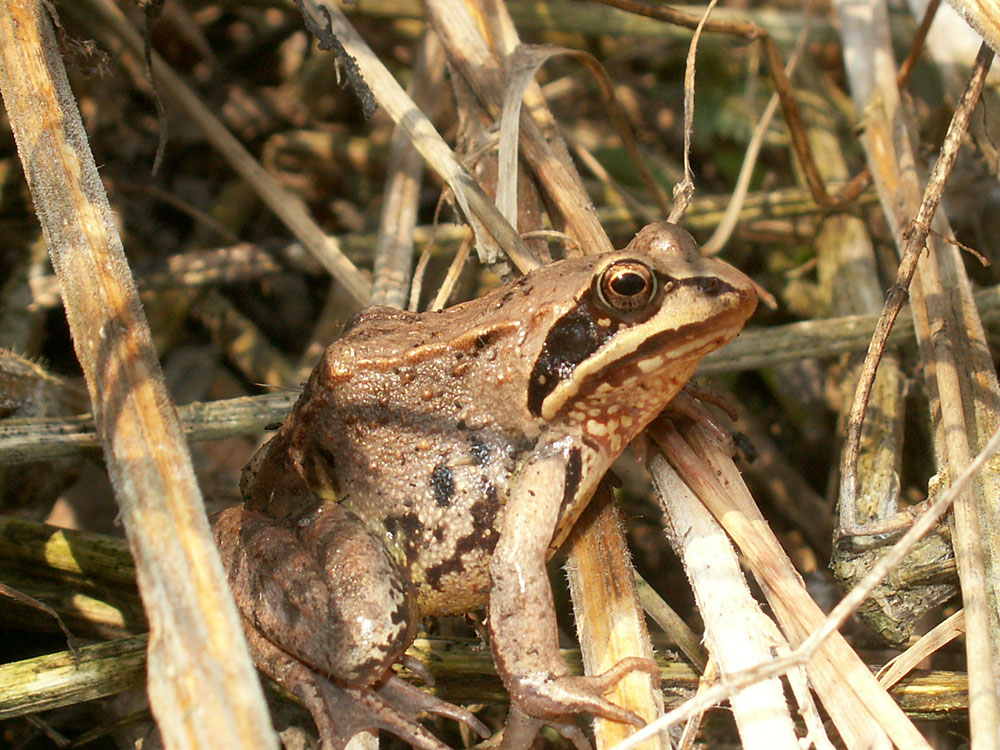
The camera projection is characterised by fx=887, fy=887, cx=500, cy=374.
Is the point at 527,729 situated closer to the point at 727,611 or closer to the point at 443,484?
the point at 727,611

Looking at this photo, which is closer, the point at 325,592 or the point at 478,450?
the point at 325,592

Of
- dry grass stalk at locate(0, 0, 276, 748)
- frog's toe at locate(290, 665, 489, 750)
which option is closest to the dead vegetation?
dry grass stalk at locate(0, 0, 276, 748)

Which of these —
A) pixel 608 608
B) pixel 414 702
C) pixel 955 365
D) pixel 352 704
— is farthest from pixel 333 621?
pixel 955 365

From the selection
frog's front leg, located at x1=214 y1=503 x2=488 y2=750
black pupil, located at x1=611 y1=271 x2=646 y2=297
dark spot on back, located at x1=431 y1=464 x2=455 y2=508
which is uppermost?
black pupil, located at x1=611 y1=271 x2=646 y2=297

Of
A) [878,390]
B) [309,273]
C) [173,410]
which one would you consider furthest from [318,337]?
[878,390]

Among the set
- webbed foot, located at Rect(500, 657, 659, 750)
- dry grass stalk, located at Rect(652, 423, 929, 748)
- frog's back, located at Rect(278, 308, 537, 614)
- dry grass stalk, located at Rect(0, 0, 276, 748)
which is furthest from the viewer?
frog's back, located at Rect(278, 308, 537, 614)

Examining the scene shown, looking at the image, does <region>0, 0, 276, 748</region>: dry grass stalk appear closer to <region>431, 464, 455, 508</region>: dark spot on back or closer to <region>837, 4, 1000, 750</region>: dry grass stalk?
<region>431, 464, 455, 508</region>: dark spot on back
